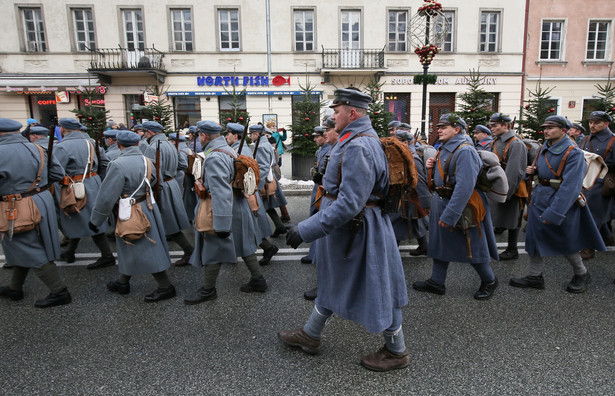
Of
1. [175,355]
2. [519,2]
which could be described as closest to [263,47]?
[519,2]

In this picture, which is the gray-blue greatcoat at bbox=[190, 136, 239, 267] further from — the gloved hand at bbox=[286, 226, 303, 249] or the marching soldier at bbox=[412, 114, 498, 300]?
the marching soldier at bbox=[412, 114, 498, 300]

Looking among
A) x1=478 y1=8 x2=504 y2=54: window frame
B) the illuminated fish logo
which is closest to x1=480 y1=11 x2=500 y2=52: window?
x1=478 y1=8 x2=504 y2=54: window frame

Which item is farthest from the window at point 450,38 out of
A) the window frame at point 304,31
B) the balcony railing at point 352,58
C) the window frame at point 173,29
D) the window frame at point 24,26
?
the window frame at point 24,26

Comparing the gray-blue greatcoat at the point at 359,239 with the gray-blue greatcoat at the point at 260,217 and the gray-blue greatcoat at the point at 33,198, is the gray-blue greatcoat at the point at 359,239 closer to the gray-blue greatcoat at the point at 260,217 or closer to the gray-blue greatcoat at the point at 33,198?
the gray-blue greatcoat at the point at 260,217

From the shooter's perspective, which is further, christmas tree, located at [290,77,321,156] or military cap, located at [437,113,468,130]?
christmas tree, located at [290,77,321,156]

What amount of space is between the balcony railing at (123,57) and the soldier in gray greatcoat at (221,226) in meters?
17.3

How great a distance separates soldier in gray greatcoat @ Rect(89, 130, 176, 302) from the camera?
396cm

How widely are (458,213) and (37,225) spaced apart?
4.09 m

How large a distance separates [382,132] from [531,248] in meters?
8.35

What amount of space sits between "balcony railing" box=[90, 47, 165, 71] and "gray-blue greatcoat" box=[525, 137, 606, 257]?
741 inches

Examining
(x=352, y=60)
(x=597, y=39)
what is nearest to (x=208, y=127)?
(x=352, y=60)

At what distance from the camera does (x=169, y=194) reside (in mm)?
5691

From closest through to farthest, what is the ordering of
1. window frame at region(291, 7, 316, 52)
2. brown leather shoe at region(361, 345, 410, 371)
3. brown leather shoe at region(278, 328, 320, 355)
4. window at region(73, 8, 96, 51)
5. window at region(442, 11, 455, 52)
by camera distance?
brown leather shoe at region(361, 345, 410, 371) → brown leather shoe at region(278, 328, 320, 355) → window at region(73, 8, 96, 51) → window frame at region(291, 7, 316, 52) → window at region(442, 11, 455, 52)

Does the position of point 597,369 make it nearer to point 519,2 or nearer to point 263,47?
point 263,47
